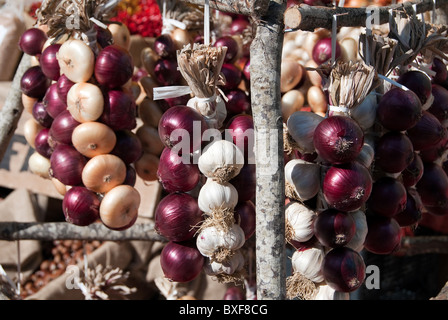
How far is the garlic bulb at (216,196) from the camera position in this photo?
95 cm

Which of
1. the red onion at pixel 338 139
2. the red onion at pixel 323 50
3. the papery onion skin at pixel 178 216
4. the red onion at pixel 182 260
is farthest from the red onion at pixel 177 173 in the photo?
the red onion at pixel 323 50

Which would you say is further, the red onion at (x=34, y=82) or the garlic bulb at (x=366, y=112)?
the red onion at (x=34, y=82)

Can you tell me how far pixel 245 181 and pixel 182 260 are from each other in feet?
0.68

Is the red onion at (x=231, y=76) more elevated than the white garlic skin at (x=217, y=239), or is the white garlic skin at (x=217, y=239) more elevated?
the red onion at (x=231, y=76)

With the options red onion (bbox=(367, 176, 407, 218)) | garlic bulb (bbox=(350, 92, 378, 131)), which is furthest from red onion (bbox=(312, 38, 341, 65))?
red onion (bbox=(367, 176, 407, 218))

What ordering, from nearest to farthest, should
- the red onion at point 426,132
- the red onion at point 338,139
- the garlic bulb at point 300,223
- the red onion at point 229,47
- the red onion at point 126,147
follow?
the red onion at point 338,139
the garlic bulb at point 300,223
the red onion at point 426,132
the red onion at point 126,147
the red onion at point 229,47

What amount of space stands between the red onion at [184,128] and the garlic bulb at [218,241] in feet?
0.55

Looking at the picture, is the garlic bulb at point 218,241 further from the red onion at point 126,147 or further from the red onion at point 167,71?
the red onion at point 167,71

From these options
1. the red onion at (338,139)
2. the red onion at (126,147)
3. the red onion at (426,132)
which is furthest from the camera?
the red onion at (126,147)

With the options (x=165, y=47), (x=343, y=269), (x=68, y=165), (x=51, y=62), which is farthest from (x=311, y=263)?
(x=51, y=62)

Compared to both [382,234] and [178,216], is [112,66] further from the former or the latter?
[382,234]

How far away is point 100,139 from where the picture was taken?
1202mm

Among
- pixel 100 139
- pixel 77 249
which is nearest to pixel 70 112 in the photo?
pixel 100 139
